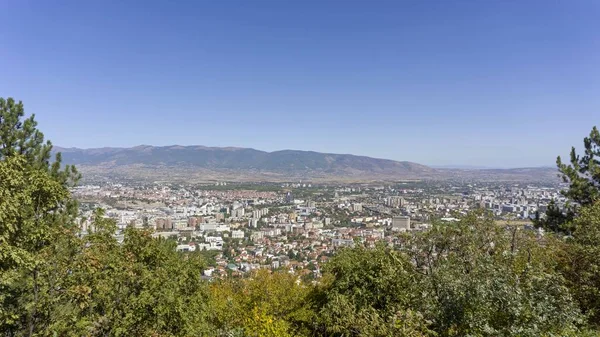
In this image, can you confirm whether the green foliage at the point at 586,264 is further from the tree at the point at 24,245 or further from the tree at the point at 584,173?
the tree at the point at 24,245

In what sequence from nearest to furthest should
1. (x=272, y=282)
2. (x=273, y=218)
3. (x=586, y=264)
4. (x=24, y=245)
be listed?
(x=24, y=245) < (x=586, y=264) < (x=272, y=282) < (x=273, y=218)

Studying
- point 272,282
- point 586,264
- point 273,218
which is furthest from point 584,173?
point 273,218

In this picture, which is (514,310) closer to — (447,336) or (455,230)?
(447,336)

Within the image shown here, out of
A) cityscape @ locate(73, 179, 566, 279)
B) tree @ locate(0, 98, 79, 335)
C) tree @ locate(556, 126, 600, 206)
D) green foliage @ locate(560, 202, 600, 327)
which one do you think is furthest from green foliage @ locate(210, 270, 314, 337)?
tree @ locate(556, 126, 600, 206)

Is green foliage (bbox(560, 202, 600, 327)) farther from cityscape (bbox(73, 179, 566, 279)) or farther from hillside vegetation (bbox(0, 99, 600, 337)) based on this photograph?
cityscape (bbox(73, 179, 566, 279))

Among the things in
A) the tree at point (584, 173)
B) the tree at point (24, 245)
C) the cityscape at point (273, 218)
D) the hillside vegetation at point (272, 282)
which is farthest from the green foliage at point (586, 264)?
the tree at point (24, 245)

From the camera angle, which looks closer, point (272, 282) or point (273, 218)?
point (272, 282)

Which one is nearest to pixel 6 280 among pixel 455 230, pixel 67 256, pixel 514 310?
pixel 67 256

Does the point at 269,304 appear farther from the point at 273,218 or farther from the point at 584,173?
the point at 273,218
